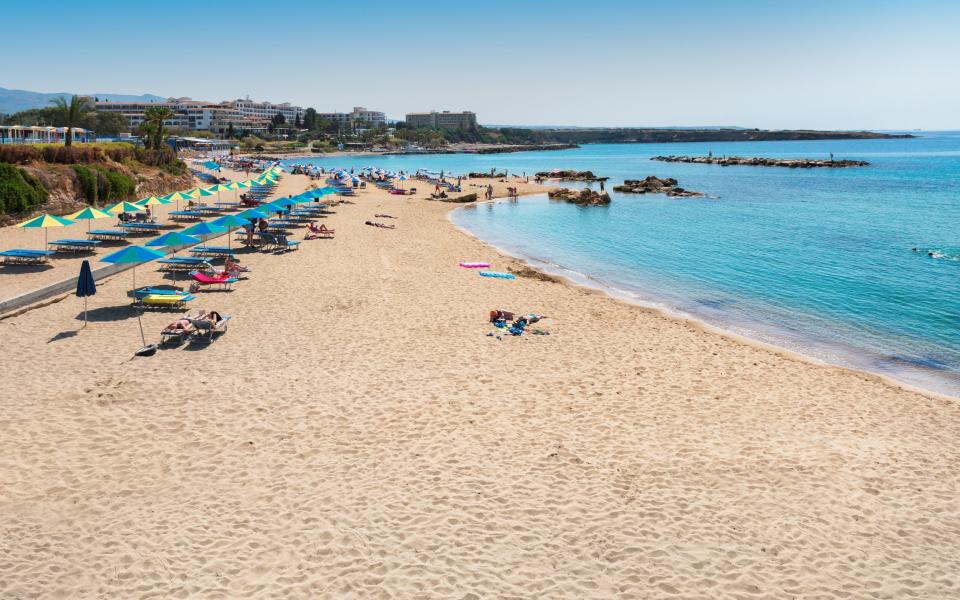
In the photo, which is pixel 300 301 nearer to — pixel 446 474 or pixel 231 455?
pixel 231 455

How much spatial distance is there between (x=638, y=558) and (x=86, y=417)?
8.66 m

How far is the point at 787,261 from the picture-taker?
91.0 feet

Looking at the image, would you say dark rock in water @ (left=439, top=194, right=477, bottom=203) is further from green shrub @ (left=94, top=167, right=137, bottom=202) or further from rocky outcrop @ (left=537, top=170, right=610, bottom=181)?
rocky outcrop @ (left=537, top=170, right=610, bottom=181)

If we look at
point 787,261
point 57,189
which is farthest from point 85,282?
point 787,261

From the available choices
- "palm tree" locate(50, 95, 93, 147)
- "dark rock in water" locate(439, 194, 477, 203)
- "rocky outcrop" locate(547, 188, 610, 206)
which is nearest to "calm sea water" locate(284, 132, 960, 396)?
"rocky outcrop" locate(547, 188, 610, 206)

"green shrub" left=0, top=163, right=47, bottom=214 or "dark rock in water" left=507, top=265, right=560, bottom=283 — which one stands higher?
"green shrub" left=0, top=163, right=47, bottom=214

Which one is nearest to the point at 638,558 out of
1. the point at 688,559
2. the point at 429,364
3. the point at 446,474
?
the point at 688,559

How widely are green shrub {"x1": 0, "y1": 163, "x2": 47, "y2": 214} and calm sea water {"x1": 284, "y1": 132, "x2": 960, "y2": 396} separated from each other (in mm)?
21125

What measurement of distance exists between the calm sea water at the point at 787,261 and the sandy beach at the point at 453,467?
3679mm

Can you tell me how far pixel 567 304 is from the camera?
733 inches

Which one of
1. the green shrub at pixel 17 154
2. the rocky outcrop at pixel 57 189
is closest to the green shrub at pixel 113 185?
the rocky outcrop at pixel 57 189

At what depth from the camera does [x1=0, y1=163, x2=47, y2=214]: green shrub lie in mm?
25281

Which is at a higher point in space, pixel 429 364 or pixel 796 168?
pixel 796 168

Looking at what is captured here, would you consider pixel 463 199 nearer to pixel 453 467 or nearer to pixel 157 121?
pixel 157 121
